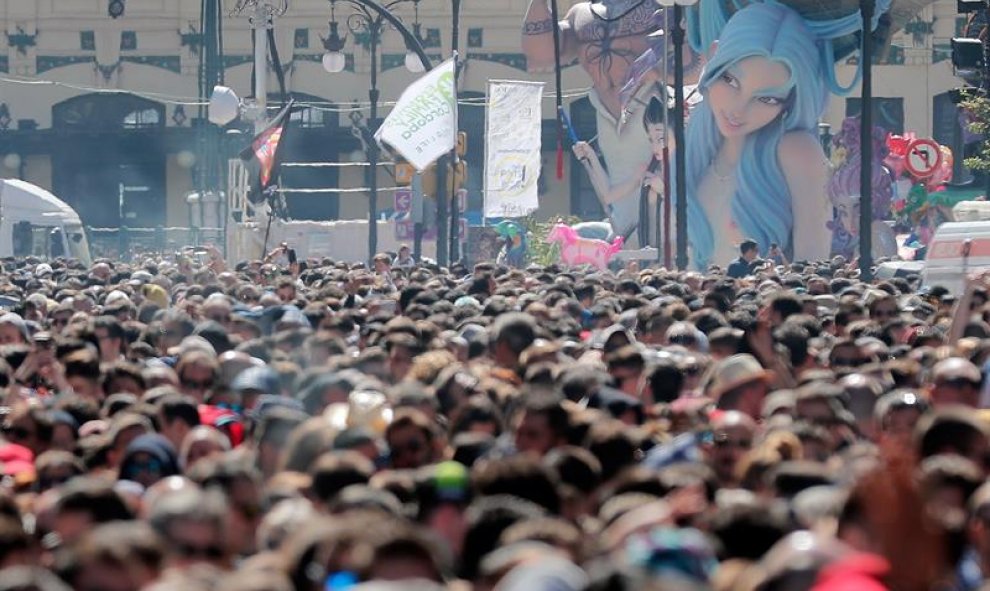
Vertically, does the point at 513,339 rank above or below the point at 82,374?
above

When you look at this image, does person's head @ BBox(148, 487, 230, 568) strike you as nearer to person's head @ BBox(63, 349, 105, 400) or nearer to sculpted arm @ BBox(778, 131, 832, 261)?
person's head @ BBox(63, 349, 105, 400)

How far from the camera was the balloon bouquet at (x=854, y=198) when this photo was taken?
143 feet

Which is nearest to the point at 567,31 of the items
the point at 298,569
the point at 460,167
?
the point at 460,167

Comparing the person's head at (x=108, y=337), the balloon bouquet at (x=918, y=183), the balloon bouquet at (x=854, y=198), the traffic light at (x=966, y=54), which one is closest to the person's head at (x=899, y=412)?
the person's head at (x=108, y=337)

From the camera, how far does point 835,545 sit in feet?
19.9

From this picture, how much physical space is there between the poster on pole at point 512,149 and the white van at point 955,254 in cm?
1383

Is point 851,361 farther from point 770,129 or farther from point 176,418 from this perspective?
point 770,129

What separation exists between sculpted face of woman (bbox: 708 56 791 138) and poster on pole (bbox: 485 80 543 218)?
2992 millimetres

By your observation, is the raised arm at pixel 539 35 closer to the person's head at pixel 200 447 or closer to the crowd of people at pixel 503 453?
the crowd of people at pixel 503 453

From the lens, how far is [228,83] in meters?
71.9

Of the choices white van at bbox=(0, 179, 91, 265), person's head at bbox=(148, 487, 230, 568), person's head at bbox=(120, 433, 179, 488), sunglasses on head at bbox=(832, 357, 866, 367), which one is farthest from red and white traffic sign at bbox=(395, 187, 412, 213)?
person's head at bbox=(148, 487, 230, 568)

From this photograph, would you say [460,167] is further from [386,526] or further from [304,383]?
[386,526]

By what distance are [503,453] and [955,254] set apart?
14500 millimetres

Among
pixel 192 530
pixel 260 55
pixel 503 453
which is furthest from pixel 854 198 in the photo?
pixel 192 530
